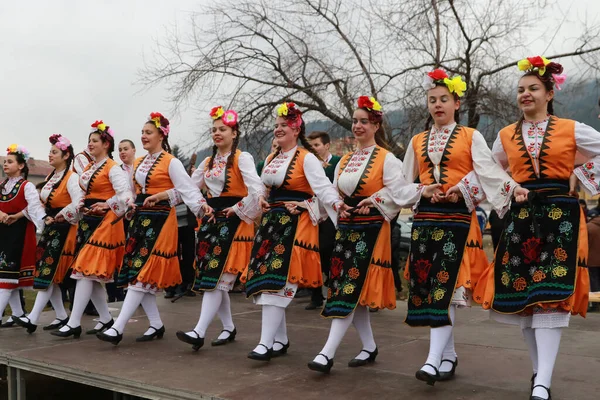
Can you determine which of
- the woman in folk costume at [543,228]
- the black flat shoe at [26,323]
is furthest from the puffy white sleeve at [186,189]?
the woman in folk costume at [543,228]

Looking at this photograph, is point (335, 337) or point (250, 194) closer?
point (335, 337)

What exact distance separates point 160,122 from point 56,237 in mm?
1365

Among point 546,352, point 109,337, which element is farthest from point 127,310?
point 546,352

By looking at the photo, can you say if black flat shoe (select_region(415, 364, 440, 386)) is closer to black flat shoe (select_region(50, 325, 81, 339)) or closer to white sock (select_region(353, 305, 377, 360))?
white sock (select_region(353, 305, 377, 360))

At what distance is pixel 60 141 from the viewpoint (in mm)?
6016

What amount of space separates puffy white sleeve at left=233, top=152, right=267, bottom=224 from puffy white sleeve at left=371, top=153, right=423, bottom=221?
3.16ft

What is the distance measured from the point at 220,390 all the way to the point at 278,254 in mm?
1046

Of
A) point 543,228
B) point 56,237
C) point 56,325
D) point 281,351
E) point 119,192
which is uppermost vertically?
point 119,192

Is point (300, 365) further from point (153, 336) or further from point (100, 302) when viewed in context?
point (100, 302)

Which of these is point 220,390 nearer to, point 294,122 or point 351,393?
point 351,393

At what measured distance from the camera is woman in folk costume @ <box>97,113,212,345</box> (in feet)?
16.6

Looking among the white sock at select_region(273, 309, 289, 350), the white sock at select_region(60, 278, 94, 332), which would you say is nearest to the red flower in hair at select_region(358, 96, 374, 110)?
the white sock at select_region(273, 309, 289, 350)

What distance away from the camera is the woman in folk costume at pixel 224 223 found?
484 cm

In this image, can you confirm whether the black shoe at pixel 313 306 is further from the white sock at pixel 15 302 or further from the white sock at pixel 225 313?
the white sock at pixel 15 302
